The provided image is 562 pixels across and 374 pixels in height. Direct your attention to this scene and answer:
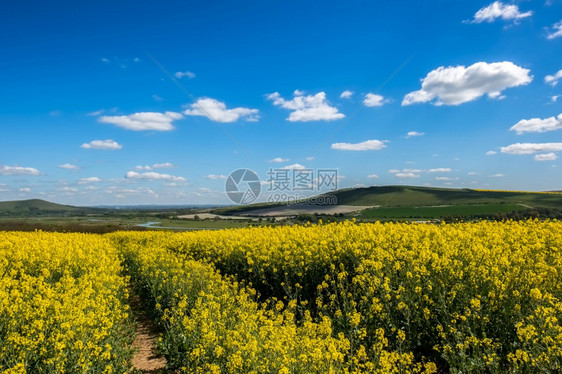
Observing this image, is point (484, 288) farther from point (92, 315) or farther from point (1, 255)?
point (1, 255)

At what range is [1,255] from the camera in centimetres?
1027

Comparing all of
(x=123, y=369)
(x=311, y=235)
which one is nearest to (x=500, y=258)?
(x=311, y=235)

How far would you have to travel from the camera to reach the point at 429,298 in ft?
19.5

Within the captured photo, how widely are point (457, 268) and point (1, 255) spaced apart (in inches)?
505

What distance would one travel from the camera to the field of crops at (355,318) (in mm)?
4414

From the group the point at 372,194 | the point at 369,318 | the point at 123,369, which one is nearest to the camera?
the point at 123,369

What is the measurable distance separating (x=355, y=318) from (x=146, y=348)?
519 cm

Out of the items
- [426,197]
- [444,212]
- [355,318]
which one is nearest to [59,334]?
[355,318]

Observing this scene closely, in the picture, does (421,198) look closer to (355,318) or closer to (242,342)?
(355,318)

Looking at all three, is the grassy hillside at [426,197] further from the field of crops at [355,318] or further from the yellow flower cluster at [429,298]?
the field of crops at [355,318]

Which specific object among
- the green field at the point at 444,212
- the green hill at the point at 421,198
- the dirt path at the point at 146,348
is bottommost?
the dirt path at the point at 146,348

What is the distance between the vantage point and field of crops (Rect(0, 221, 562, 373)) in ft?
14.5

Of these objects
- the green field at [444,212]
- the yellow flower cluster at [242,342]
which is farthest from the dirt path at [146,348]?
the green field at [444,212]

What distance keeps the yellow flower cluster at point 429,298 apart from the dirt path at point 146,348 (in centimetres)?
106
